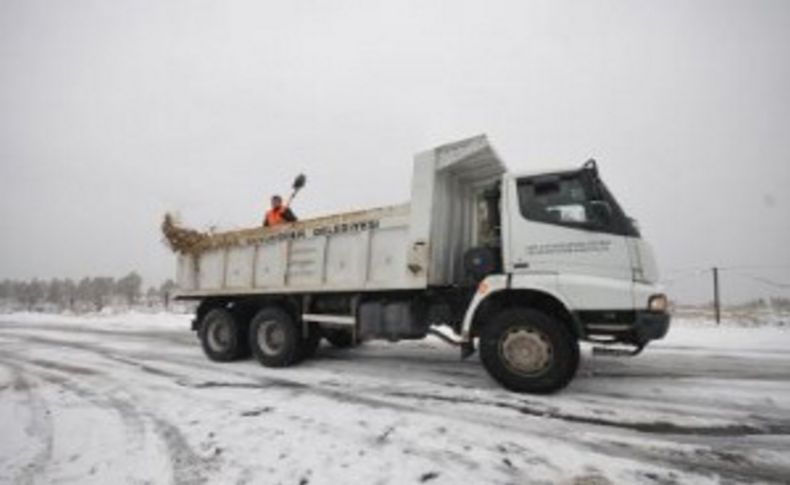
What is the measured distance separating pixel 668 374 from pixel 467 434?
4.19 meters

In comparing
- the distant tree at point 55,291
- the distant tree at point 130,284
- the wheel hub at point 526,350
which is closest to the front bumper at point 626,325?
the wheel hub at point 526,350

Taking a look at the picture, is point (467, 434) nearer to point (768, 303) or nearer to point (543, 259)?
point (543, 259)

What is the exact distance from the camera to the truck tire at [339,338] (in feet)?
28.8

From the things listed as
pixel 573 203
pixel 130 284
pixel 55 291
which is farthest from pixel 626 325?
pixel 55 291

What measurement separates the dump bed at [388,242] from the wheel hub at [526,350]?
140 cm

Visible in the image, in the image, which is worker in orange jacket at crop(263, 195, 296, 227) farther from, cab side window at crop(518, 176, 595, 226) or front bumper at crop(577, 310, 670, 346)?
front bumper at crop(577, 310, 670, 346)

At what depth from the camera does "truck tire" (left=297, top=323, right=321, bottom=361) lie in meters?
7.46

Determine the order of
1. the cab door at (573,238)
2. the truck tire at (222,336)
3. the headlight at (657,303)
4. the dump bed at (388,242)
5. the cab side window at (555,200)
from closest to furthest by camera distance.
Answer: the headlight at (657,303)
the cab door at (573,238)
the cab side window at (555,200)
the dump bed at (388,242)
the truck tire at (222,336)

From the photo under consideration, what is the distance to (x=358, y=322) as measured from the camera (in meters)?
6.73

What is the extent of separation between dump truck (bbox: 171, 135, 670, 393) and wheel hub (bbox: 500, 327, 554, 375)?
0.04ft

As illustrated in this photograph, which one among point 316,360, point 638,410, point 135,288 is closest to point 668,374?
point 638,410

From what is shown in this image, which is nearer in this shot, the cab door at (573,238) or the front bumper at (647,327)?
the front bumper at (647,327)

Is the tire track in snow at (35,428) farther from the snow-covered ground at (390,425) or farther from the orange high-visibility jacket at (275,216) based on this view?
the orange high-visibility jacket at (275,216)

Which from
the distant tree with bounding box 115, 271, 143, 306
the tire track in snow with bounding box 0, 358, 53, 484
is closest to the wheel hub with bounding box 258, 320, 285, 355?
the tire track in snow with bounding box 0, 358, 53, 484
